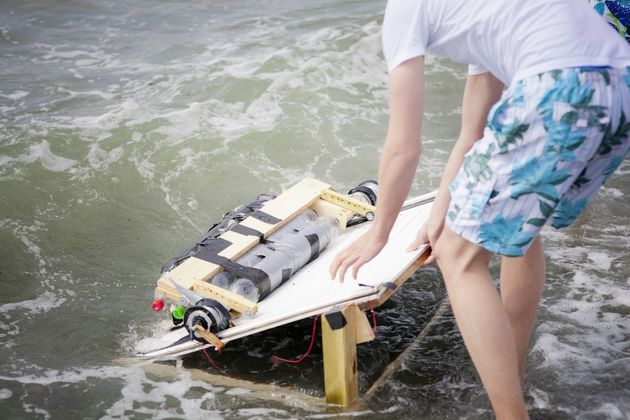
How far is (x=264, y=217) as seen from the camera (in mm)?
4180

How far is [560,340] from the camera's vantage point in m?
3.62

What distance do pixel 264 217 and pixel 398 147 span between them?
6.22 feet

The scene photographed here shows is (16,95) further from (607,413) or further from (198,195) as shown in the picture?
(607,413)

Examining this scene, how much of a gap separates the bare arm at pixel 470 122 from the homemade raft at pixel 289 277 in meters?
0.45

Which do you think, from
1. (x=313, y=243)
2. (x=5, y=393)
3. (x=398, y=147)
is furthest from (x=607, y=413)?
(x=5, y=393)

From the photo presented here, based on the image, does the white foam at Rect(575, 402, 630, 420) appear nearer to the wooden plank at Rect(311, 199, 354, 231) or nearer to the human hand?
the human hand

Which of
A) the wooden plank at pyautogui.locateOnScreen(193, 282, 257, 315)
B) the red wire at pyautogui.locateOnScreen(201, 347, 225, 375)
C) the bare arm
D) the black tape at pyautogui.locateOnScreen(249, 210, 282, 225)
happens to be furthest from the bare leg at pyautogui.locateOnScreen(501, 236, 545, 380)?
the black tape at pyautogui.locateOnScreen(249, 210, 282, 225)

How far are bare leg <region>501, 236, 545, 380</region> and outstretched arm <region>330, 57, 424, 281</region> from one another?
2.02ft

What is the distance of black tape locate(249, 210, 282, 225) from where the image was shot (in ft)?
13.6

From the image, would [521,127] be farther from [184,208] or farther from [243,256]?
[184,208]

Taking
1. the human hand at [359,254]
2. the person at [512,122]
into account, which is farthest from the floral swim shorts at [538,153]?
the human hand at [359,254]

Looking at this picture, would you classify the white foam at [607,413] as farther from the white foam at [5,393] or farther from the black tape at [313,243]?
the white foam at [5,393]

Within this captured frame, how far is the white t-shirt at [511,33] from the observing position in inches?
85.9

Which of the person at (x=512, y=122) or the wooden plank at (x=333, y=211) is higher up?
the person at (x=512, y=122)
